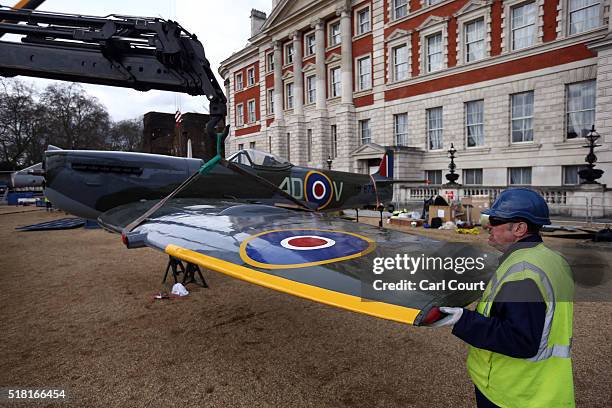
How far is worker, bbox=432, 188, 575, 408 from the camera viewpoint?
4.23ft

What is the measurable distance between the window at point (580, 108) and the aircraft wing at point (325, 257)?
18009 millimetres

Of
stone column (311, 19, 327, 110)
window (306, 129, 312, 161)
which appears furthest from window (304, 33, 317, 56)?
window (306, 129, 312, 161)

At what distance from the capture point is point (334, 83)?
26.7 metres

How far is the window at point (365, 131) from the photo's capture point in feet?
80.6

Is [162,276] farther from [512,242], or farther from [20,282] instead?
[512,242]

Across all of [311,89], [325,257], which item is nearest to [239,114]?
[311,89]

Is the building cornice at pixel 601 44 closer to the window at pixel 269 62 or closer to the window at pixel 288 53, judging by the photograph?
the window at pixel 288 53

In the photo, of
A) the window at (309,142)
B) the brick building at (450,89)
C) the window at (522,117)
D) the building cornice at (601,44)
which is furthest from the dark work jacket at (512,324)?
the window at (309,142)

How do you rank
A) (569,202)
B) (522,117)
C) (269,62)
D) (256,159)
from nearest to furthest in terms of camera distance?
(256,159) < (569,202) < (522,117) < (269,62)

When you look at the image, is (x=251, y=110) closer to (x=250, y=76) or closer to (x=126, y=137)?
(x=250, y=76)

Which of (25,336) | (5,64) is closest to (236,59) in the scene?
(5,64)

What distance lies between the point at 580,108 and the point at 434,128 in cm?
717

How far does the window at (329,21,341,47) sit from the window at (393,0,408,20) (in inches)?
201

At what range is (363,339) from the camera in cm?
366
